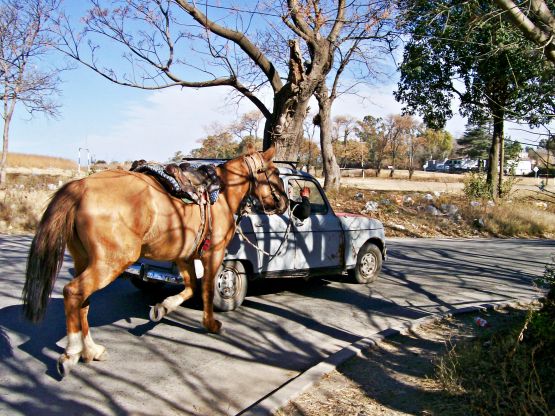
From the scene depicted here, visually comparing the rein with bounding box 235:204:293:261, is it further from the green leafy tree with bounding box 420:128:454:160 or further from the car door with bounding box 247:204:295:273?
the green leafy tree with bounding box 420:128:454:160

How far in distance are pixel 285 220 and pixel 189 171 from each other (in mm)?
2179

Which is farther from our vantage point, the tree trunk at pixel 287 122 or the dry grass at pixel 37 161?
the dry grass at pixel 37 161

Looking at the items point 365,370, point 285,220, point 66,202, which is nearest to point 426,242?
point 285,220

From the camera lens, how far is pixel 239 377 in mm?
4684

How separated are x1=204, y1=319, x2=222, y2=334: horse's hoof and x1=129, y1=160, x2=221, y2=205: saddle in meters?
1.41

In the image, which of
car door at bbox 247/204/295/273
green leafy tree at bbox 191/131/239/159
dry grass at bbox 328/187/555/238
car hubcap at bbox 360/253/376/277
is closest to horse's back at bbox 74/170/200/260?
car door at bbox 247/204/295/273

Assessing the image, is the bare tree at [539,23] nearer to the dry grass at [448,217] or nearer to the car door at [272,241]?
the car door at [272,241]

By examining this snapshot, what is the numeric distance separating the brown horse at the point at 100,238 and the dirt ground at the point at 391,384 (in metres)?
1.95

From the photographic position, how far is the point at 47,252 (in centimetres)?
427

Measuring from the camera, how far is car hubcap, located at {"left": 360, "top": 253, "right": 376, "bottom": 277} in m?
8.84

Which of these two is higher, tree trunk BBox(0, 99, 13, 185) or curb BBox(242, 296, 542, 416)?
tree trunk BBox(0, 99, 13, 185)

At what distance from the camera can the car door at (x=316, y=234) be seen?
7410 millimetres

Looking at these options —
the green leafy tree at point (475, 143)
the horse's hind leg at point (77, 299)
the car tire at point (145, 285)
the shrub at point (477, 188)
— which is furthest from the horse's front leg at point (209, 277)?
the green leafy tree at point (475, 143)

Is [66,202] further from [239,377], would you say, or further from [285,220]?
[285,220]
